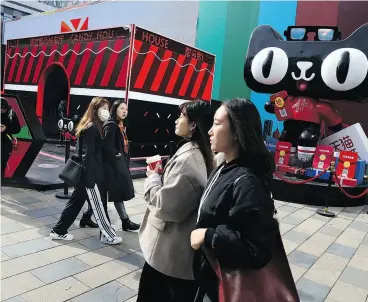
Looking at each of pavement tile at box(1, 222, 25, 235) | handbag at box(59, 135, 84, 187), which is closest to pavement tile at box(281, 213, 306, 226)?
handbag at box(59, 135, 84, 187)

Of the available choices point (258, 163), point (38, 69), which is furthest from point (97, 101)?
point (38, 69)

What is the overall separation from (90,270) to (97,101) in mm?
1627

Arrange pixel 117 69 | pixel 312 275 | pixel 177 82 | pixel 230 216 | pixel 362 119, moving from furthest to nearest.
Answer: pixel 362 119 → pixel 177 82 → pixel 117 69 → pixel 312 275 → pixel 230 216

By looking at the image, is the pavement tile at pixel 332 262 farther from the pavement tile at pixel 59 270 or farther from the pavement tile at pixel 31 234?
the pavement tile at pixel 31 234

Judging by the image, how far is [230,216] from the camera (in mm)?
1314

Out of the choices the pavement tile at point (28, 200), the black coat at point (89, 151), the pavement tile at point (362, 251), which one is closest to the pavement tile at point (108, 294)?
the black coat at point (89, 151)

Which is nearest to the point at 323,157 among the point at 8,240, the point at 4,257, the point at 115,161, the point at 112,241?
the point at 115,161

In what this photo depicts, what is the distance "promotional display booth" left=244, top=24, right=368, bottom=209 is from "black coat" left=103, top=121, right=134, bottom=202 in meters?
3.38

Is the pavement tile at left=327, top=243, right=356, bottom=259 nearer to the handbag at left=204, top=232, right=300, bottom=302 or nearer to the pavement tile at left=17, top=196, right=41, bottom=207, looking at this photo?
the handbag at left=204, top=232, right=300, bottom=302

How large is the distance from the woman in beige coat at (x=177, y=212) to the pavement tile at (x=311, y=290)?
59.8 inches

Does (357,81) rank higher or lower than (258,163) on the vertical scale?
higher

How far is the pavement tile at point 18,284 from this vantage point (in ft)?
8.32

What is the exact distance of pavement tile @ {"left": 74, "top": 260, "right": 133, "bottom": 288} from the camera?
282cm

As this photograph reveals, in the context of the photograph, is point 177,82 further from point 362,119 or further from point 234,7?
point 362,119
